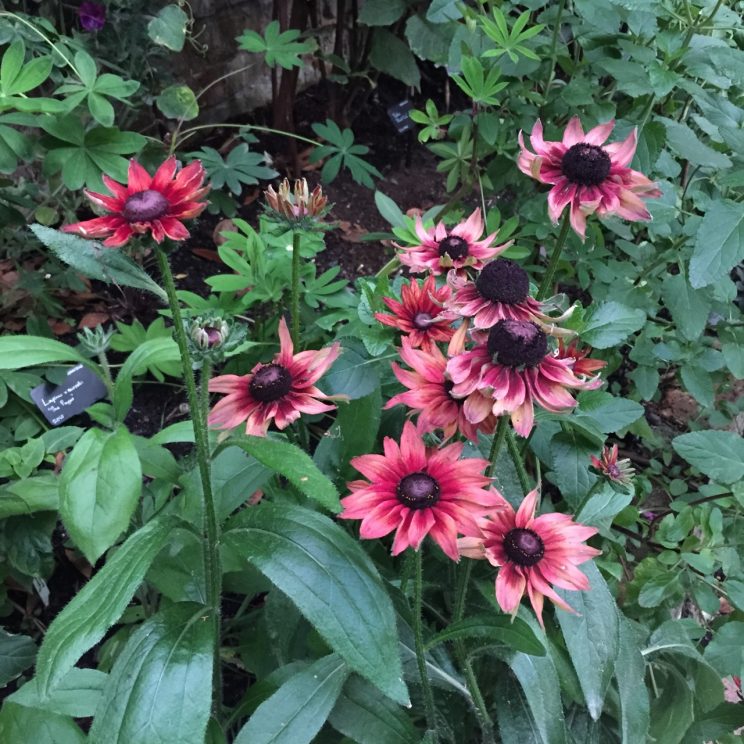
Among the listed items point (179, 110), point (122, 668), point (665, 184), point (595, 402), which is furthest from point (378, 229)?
point (122, 668)

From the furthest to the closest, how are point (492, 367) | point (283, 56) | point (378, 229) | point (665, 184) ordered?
1. point (378, 229)
2. point (283, 56)
3. point (665, 184)
4. point (492, 367)

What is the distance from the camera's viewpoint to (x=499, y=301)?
66cm

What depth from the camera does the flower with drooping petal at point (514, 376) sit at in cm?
61

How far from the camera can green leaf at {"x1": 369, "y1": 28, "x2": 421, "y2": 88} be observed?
85.6 inches

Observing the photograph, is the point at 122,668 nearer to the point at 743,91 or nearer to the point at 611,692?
the point at 611,692

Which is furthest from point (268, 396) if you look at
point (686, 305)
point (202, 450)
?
point (686, 305)

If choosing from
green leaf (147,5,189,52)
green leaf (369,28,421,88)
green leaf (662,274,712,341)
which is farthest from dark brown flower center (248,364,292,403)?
green leaf (369,28,421,88)

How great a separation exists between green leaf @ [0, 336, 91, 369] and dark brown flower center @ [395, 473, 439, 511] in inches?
15.8

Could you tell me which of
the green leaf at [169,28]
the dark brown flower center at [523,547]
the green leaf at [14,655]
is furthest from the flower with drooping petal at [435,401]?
the green leaf at [169,28]

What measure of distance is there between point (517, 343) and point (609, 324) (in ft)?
1.44

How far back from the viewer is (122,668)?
704 millimetres

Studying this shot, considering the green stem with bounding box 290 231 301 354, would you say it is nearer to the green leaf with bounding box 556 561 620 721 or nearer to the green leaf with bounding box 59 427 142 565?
the green leaf with bounding box 59 427 142 565

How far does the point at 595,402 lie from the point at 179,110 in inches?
48.1

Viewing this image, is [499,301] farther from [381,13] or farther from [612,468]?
[381,13]
